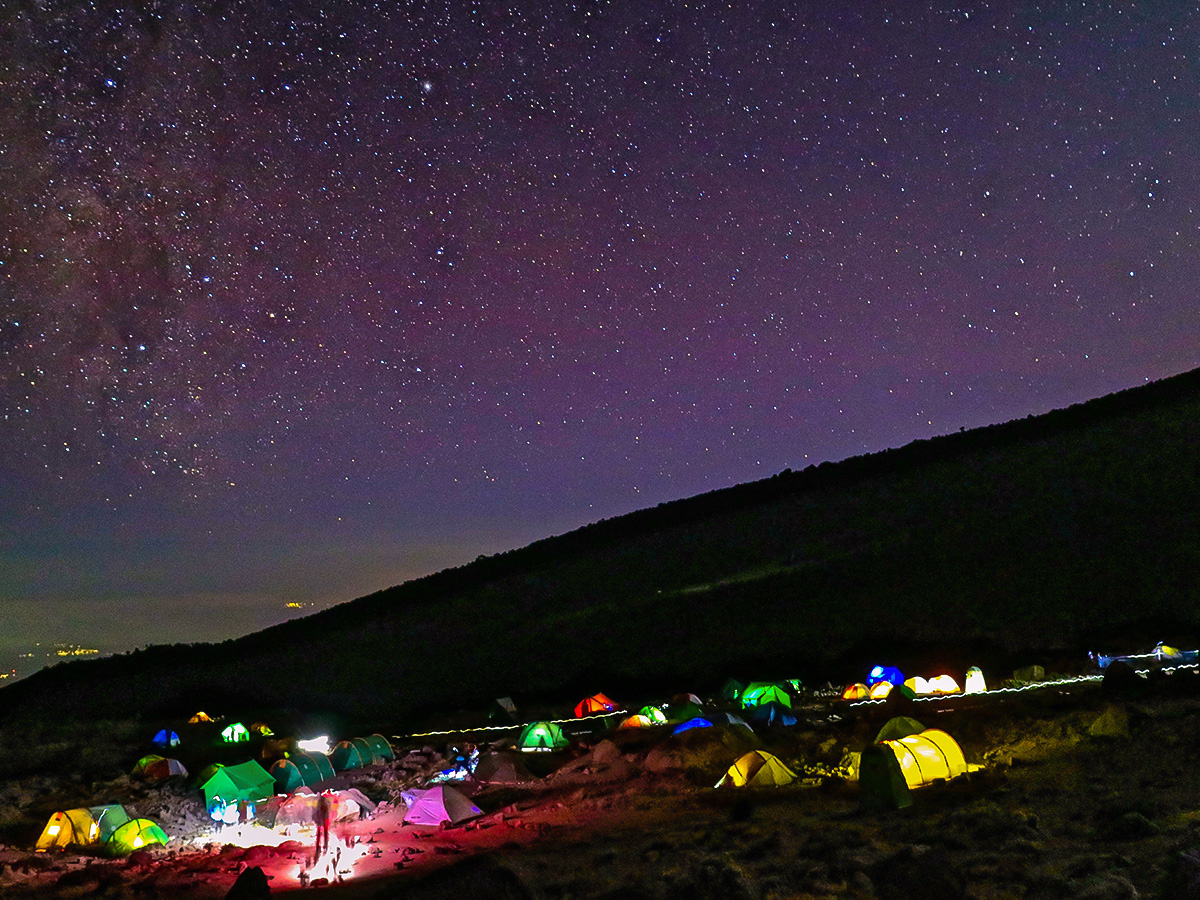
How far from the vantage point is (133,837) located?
1460 cm

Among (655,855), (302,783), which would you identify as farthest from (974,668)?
(302,783)

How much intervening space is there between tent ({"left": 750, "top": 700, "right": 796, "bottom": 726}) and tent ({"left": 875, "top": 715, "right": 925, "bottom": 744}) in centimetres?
493

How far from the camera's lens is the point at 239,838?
15539mm

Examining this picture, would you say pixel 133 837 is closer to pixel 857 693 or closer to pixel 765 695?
pixel 765 695

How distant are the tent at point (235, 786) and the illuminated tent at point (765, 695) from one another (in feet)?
38.8

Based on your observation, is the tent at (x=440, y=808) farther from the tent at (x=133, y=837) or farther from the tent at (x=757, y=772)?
the tent at (x=757, y=772)

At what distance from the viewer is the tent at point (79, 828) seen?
1466 centimetres

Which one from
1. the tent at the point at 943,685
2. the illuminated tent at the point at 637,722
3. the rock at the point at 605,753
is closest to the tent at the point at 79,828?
the rock at the point at 605,753

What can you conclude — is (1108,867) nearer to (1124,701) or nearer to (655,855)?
(655,855)


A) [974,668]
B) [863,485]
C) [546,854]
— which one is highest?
[863,485]

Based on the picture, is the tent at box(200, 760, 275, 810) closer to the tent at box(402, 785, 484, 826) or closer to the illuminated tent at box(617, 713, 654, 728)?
the tent at box(402, 785, 484, 826)

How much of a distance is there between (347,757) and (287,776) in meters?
3.65

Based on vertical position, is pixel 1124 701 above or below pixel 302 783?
below

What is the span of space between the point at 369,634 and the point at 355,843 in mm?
38255
